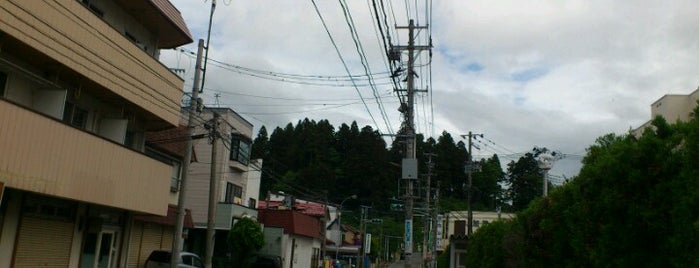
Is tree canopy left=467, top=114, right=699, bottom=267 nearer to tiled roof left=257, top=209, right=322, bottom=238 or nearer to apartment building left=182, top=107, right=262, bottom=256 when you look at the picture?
apartment building left=182, top=107, right=262, bottom=256

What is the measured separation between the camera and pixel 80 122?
57.3ft

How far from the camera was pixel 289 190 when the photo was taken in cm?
7188

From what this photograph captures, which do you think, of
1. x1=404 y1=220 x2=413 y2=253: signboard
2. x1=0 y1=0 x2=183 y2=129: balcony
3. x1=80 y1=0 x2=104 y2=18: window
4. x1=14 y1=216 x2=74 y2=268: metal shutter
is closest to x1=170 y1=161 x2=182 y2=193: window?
x1=0 y1=0 x2=183 y2=129: balcony

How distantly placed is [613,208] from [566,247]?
235cm

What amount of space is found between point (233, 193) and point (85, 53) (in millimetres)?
23892

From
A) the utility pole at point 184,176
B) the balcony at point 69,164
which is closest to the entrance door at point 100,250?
the balcony at point 69,164

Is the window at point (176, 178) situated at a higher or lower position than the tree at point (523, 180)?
lower

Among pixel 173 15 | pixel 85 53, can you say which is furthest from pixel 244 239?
pixel 85 53

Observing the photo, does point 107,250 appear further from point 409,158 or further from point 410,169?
point 409,158

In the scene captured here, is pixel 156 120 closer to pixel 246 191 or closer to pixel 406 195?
pixel 406 195

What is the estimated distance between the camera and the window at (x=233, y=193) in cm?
3731

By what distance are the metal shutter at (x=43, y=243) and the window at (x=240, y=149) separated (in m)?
19.5

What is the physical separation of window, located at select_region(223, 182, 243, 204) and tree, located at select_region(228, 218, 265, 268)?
3.45 metres

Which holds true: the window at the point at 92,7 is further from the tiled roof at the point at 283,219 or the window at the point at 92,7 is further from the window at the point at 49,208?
the tiled roof at the point at 283,219
